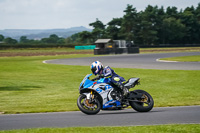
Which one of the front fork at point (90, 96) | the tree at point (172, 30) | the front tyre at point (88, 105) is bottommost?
the front tyre at point (88, 105)

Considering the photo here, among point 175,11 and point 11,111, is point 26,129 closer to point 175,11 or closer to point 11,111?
point 11,111

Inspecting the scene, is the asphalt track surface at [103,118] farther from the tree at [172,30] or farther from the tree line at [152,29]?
the tree at [172,30]

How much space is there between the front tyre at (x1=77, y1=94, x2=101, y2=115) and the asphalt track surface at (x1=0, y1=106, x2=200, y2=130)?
5.7 inches

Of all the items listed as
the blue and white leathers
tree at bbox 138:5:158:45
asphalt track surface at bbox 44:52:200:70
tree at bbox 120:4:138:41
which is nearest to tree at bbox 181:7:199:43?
tree at bbox 138:5:158:45

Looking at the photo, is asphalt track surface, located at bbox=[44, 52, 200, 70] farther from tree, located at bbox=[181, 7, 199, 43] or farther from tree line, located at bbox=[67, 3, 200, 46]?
tree, located at bbox=[181, 7, 199, 43]

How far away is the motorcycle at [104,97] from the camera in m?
9.25

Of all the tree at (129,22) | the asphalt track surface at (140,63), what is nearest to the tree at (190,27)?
the tree at (129,22)

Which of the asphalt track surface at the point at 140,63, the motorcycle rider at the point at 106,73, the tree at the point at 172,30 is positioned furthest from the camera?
the tree at the point at 172,30

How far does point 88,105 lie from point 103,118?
0.69m

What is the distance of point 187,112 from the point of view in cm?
947

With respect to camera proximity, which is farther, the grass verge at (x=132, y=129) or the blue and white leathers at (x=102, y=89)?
the blue and white leathers at (x=102, y=89)

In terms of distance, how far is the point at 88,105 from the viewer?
9.31 meters

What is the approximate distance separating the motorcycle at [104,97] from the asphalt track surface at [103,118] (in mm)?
218

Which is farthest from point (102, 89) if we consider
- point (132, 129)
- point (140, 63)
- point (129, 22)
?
point (129, 22)
